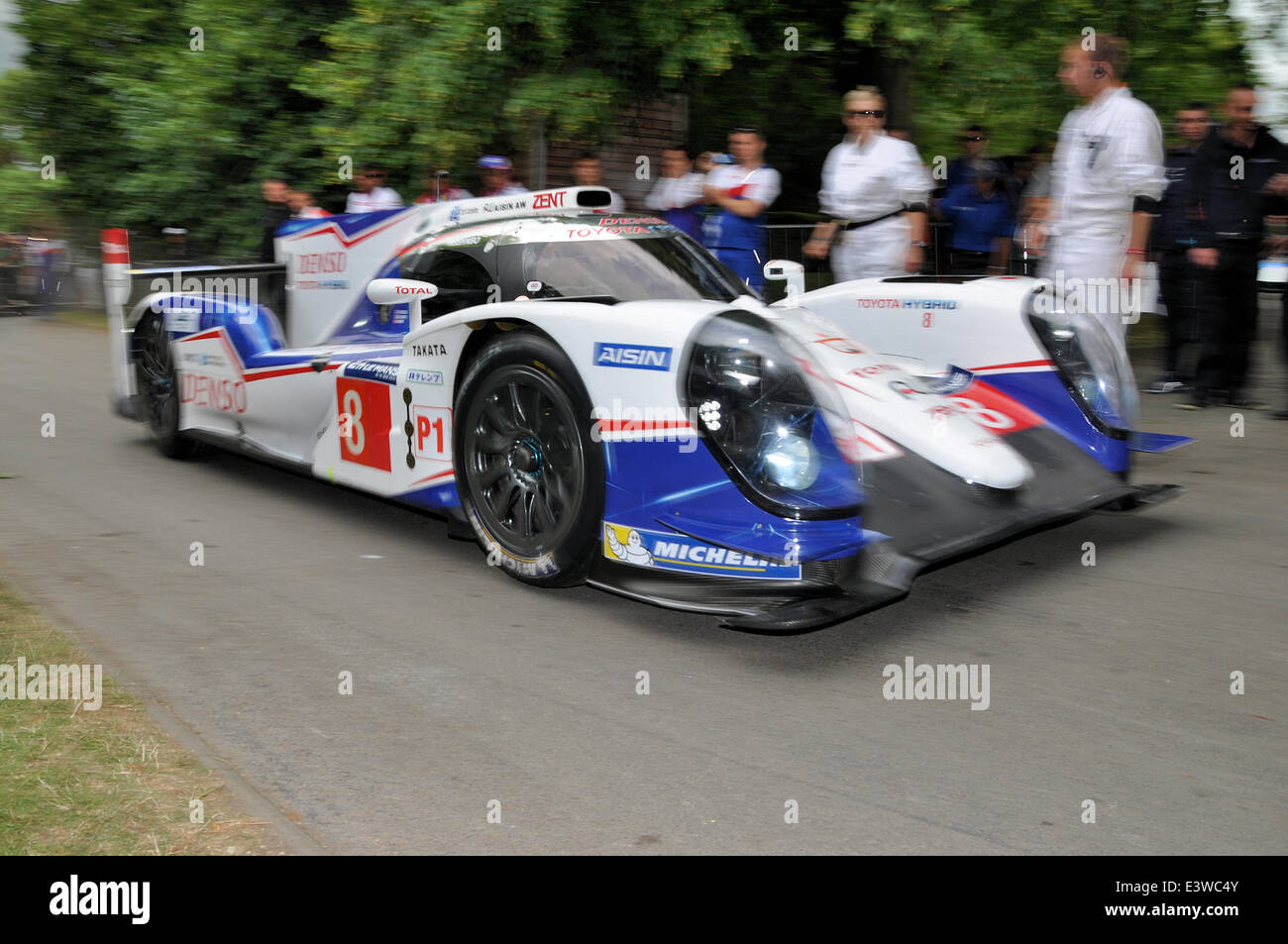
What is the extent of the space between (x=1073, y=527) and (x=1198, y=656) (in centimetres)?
146


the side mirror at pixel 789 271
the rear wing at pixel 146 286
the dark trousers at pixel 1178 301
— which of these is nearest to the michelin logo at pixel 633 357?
the side mirror at pixel 789 271

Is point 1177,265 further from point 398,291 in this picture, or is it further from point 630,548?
point 630,548

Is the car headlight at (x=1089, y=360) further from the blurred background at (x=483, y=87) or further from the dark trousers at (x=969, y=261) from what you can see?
the blurred background at (x=483, y=87)

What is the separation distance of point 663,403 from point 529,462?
27.2 inches

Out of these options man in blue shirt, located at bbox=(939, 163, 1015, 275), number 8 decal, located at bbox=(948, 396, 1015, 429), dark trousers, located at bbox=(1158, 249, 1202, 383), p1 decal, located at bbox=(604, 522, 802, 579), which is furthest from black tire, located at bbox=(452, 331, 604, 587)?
man in blue shirt, located at bbox=(939, 163, 1015, 275)

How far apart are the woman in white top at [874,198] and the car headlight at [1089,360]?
185 centimetres

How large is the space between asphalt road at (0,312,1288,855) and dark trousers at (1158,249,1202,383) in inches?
122

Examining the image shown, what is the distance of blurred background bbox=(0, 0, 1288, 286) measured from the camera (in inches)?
422

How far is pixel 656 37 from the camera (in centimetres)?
1038

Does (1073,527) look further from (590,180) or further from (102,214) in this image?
(102,214)

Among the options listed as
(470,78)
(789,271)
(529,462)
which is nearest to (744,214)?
(789,271)

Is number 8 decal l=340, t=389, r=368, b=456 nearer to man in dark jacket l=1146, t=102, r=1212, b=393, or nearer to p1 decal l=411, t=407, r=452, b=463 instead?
p1 decal l=411, t=407, r=452, b=463
